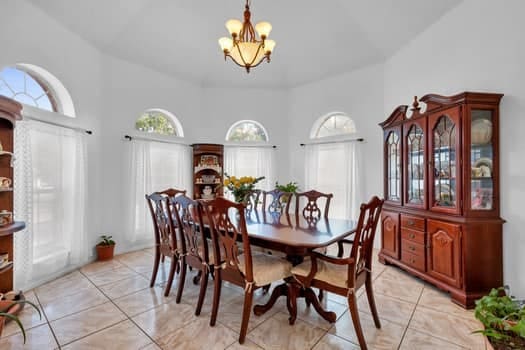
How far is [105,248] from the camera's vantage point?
3572mm

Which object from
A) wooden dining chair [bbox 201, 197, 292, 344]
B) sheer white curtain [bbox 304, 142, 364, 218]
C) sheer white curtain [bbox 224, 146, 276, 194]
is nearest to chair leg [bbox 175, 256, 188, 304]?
wooden dining chair [bbox 201, 197, 292, 344]

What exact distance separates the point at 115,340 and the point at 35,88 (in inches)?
121

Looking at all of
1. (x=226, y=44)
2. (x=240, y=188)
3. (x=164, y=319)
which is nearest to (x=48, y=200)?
(x=164, y=319)

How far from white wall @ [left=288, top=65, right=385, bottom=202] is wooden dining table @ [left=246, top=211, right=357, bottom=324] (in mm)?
1965

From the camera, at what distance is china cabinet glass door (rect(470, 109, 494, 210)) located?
7.92 feet

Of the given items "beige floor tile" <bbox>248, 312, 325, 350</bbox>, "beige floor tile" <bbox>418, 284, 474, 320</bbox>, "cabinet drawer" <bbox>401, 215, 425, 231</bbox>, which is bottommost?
"beige floor tile" <bbox>248, 312, 325, 350</bbox>

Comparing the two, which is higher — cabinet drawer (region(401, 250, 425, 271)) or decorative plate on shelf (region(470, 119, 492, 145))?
decorative plate on shelf (region(470, 119, 492, 145))

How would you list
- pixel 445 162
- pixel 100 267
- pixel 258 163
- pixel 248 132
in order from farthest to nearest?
pixel 248 132, pixel 258 163, pixel 100 267, pixel 445 162

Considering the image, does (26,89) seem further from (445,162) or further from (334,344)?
(445,162)

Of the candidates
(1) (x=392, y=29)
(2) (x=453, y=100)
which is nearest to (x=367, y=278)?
(2) (x=453, y=100)

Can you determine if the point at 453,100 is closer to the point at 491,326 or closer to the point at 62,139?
the point at 491,326

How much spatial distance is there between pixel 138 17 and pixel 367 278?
4284 millimetres

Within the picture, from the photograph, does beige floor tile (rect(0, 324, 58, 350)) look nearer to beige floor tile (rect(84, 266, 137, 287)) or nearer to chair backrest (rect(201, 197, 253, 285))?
beige floor tile (rect(84, 266, 137, 287))

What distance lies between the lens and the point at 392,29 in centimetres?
346
